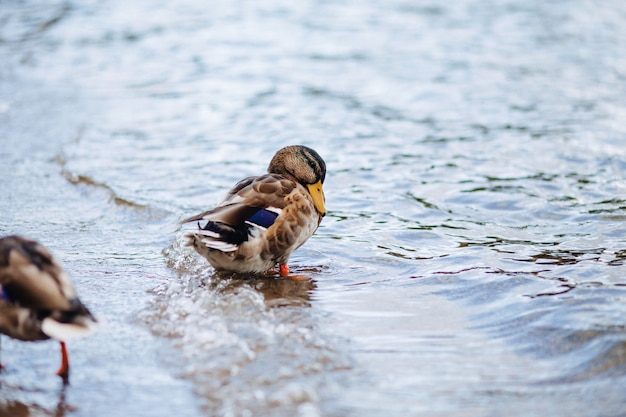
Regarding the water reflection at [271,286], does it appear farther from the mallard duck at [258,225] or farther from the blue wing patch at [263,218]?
the blue wing patch at [263,218]

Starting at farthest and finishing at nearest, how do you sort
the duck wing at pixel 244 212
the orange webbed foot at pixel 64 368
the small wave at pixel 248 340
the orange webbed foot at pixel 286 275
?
the orange webbed foot at pixel 286 275, the duck wing at pixel 244 212, the orange webbed foot at pixel 64 368, the small wave at pixel 248 340

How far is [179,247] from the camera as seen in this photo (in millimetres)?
6398

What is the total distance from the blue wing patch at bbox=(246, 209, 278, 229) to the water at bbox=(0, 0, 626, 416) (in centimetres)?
46

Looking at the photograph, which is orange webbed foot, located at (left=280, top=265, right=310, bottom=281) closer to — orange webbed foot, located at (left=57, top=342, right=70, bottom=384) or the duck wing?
the duck wing

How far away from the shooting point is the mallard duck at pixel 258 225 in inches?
210

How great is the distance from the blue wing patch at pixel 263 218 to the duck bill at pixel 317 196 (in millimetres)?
497

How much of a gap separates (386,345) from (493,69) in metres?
9.27

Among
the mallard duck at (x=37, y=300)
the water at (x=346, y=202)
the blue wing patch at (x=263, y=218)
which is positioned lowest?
the water at (x=346, y=202)

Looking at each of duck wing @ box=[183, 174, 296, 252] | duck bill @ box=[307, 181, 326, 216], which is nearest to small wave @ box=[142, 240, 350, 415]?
duck wing @ box=[183, 174, 296, 252]

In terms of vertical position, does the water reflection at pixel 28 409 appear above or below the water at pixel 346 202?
above

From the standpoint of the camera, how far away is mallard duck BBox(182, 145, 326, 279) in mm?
5332

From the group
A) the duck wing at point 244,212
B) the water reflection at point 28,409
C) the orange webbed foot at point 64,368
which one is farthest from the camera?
the duck wing at point 244,212

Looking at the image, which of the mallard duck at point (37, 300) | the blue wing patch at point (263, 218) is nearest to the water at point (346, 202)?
the mallard duck at point (37, 300)

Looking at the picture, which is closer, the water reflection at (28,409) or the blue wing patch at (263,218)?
the water reflection at (28,409)
